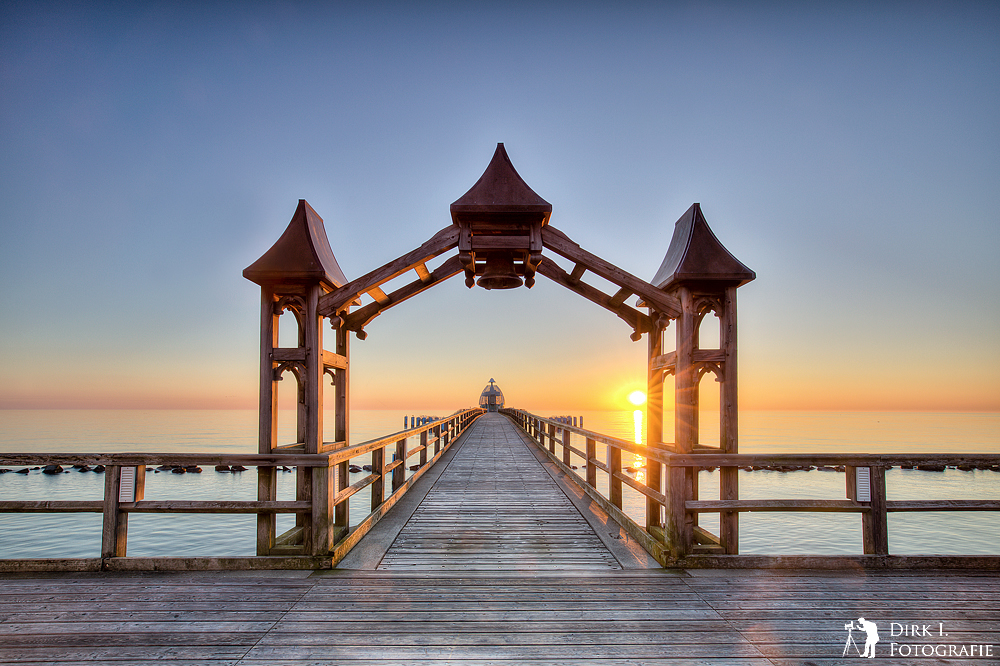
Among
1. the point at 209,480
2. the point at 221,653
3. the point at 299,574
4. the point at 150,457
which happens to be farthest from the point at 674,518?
the point at 209,480

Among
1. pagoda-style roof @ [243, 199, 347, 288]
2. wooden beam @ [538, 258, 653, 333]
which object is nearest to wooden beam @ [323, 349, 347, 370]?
pagoda-style roof @ [243, 199, 347, 288]

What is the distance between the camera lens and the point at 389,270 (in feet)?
A: 18.7

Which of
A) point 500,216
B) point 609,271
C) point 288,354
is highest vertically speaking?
point 500,216

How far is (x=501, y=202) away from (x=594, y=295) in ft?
5.50

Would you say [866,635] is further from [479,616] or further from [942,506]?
[479,616]

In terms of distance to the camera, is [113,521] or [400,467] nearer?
[113,521]

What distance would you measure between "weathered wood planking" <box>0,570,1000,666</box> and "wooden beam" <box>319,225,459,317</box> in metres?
2.57

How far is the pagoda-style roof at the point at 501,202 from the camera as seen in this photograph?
18.1ft

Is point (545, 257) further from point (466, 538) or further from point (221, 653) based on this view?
point (221, 653)

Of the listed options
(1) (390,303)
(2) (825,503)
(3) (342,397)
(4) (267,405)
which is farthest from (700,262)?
(4) (267,405)

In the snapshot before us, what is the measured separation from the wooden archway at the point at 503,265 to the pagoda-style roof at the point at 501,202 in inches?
0.4

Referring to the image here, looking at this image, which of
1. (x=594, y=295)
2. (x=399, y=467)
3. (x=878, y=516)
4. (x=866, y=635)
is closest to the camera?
(x=866, y=635)

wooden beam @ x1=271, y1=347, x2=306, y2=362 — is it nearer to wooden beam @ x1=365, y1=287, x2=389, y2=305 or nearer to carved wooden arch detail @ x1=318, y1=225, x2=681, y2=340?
carved wooden arch detail @ x1=318, y1=225, x2=681, y2=340

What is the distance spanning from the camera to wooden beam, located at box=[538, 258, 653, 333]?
625cm
